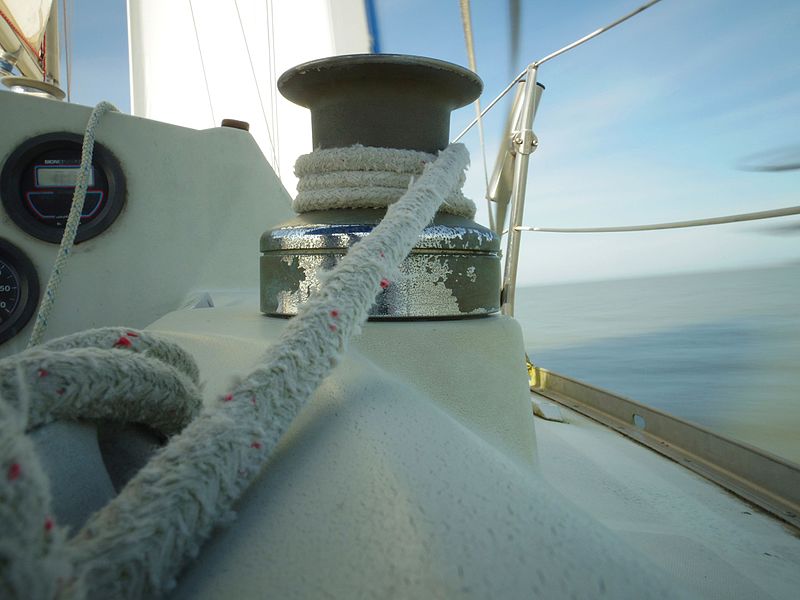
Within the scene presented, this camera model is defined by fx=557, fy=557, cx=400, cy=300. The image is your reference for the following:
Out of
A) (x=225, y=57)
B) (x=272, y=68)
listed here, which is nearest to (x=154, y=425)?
(x=272, y=68)

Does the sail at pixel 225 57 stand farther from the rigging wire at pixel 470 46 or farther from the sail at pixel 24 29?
the rigging wire at pixel 470 46

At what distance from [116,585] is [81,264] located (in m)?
0.96

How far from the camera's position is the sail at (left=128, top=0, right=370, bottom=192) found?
4234 mm

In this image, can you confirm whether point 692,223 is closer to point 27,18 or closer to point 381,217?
point 381,217

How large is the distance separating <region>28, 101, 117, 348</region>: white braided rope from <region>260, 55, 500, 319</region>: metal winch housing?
399mm

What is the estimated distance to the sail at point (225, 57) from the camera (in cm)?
423

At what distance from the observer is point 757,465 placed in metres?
0.83

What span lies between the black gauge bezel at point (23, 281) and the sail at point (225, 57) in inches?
133

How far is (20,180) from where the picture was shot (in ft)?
3.10

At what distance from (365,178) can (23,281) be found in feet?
2.43

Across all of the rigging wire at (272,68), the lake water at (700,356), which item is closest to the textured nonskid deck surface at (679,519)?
the lake water at (700,356)

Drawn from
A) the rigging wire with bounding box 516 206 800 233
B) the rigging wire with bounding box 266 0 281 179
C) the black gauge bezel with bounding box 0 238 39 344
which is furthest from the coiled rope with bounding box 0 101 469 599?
the rigging wire with bounding box 266 0 281 179

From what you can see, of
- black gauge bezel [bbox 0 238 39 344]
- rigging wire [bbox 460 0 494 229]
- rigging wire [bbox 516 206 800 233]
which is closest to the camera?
rigging wire [bbox 516 206 800 233]

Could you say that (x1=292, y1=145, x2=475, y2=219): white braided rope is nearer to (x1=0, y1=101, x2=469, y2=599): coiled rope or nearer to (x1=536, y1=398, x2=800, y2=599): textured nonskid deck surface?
(x1=0, y1=101, x2=469, y2=599): coiled rope
